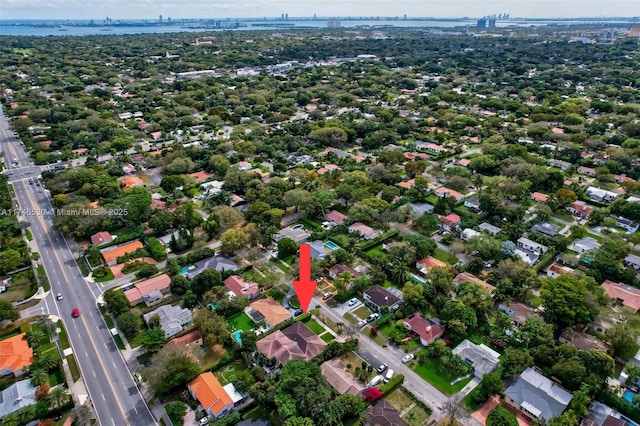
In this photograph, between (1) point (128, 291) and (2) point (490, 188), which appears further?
(2) point (490, 188)

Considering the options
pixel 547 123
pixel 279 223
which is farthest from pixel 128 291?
pixel 547 123

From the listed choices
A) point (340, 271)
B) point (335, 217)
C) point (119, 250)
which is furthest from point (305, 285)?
point (119, 250)

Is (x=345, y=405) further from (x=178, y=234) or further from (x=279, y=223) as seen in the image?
(x=178, y=234)

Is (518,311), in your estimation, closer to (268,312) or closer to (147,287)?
(268,312)

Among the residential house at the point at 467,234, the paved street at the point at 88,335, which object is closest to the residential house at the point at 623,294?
the residential house at the point at 467,234

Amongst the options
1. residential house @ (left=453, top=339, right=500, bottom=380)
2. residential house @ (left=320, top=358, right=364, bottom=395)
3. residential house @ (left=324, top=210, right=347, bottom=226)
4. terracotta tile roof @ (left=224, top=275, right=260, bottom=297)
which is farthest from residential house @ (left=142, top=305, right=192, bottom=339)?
residential house @ (left=453, top=339, right=500, bottom=380)

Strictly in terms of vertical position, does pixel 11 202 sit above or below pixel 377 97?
below

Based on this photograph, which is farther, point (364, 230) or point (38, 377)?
point (364, 230)
